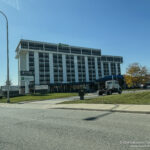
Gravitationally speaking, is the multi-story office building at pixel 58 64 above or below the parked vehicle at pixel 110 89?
above

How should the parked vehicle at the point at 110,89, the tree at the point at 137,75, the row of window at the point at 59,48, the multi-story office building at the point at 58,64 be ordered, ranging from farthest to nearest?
the row of window at the point at 59,48 → the multi-story office building at the point at 58,64 → the tree at the point at 137,75 → the parked vehicle at the point at 110,89

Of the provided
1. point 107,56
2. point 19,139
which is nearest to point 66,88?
point 107,56

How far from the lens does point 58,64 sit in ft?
323

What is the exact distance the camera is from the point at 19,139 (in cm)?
528

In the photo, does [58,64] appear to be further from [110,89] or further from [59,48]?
[110,89]

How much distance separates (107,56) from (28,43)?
60.2 m

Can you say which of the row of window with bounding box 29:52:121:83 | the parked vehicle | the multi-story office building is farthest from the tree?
the row of window with bounding box 29:52:121:83

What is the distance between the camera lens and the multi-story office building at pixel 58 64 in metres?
89.4

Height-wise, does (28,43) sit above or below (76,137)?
above

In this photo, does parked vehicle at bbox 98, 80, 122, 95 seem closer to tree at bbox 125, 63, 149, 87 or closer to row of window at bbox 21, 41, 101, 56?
tree at bbox 125, 63, 149, 87

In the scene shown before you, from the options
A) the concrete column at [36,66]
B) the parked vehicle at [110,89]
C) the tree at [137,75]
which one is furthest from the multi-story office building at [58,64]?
the parked vehicle at [110,89]

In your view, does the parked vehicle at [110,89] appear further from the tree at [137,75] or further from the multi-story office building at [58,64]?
the multi-story office building at [58,64]

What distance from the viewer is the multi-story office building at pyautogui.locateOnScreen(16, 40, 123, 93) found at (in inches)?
3521

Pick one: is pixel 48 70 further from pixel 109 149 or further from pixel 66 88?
pixel 109 149
